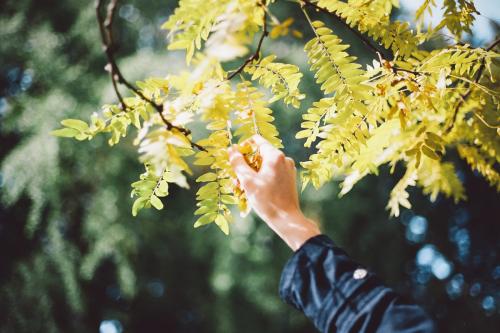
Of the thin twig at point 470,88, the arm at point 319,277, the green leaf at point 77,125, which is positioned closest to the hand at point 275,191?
the arm at point 319,277

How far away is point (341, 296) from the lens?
48cm

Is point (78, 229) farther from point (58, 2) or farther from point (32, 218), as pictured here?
point (58, 2)

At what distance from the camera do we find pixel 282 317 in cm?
536

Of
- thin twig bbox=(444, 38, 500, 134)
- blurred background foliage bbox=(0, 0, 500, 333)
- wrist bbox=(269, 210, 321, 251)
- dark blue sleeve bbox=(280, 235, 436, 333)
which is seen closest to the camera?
dark blue sleeve bbox=(280, 235, 436, 333)

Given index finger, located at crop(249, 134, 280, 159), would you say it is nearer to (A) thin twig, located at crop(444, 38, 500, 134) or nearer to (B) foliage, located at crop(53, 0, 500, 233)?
(B) foliage, located at crop(53, 0, 500, 233)

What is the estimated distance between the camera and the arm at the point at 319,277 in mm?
451

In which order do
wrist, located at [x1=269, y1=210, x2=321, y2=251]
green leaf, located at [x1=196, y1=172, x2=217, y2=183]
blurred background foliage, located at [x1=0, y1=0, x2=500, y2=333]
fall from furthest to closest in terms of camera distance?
blurred background foliage, located at [x1=0, y1=0, x2=500, y2=333] < green leaf, located at [x1=196, y1=172, x2=217, y2=183] < wrist, located at [x1=269, y1=210, x2=321, y2=251]

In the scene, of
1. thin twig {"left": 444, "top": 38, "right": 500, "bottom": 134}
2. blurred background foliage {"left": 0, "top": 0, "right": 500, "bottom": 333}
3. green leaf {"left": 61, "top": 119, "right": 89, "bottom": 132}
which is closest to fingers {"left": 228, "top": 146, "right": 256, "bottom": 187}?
green leaf {"left": 61, "top": 119, "right": 89, "bottom": 132}

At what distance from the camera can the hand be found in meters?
0.61

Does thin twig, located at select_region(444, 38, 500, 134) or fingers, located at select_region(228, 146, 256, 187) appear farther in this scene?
thin twig, located at select_region(444, 38, 500, 134)

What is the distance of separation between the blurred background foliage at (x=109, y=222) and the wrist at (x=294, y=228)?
3629 mm

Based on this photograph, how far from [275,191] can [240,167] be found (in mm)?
77

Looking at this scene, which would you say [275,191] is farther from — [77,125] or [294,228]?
[77,125]

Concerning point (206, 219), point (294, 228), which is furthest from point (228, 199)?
point (294, 228)
